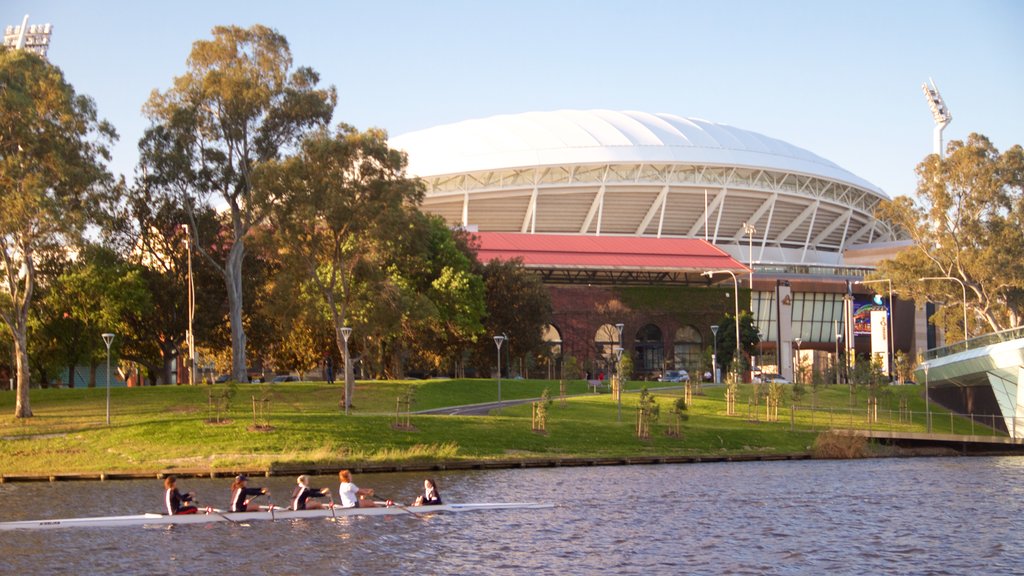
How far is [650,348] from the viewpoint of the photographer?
4407 inches

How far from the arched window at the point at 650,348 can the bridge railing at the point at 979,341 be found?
36055 mm

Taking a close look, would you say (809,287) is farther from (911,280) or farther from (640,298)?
(911,280)

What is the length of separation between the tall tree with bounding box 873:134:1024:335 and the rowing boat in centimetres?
5313

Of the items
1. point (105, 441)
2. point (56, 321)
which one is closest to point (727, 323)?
point (56, 321)

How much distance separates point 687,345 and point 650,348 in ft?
12.2

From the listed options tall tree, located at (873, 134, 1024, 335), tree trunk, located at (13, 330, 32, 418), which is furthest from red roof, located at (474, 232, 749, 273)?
tree trunk, located at (13, 330, 32, 418)

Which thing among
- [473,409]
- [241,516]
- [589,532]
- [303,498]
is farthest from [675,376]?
→ [241,516]

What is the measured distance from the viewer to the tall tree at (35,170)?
174 ft

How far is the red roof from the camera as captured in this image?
109750 mm

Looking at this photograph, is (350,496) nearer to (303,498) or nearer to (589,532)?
(303,498)

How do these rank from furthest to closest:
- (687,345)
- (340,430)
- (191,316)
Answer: (687,345) < (191,316) < (340,430)

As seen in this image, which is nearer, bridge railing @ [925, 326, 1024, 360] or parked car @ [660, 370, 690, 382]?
bridge railing @ [925, 326, 1024, 360]

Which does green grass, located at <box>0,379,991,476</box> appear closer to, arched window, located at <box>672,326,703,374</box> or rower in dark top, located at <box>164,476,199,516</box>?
rower in dark top, located at <box>164,476,199,516</box>

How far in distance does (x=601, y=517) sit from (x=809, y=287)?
88.2 m
